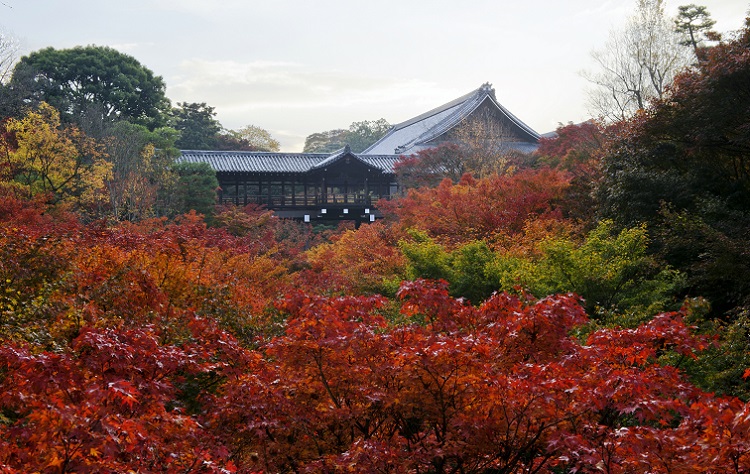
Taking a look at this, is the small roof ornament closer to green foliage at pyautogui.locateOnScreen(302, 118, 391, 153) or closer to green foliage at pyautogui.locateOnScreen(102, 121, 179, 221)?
green foliage at pyautogui.locateOnScreen(102, 121, 179, 221)

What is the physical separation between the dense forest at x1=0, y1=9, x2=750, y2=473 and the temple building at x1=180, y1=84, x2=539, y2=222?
15.7 m

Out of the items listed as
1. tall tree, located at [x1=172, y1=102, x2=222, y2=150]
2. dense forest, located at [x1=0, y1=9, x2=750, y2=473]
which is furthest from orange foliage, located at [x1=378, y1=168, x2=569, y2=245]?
tall tree, located at [x1=172, y1=102, x2=222, y2=150]

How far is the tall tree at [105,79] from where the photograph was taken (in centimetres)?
4169

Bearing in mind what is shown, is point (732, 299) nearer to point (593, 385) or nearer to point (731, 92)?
point (731, 92)

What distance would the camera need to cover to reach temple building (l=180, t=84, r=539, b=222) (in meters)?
36.8

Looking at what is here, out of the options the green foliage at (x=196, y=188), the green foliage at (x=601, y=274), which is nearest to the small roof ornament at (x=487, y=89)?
the green foliage at (x=196, y=188)

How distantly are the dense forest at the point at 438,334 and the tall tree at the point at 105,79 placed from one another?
22436 millimetres

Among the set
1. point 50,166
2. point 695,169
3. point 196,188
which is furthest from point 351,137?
point 695,169

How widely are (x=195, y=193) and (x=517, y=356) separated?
24.0 meters

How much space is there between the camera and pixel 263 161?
126 feet

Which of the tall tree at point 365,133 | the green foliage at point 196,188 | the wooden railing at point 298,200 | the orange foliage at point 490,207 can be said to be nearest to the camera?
the orange foliage at point 490,207

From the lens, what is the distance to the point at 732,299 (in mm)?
11547

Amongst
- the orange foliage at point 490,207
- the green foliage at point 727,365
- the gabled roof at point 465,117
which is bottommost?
the green foliage at point 727,365

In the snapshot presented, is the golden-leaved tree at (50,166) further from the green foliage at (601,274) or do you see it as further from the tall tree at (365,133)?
the tall tree at (365,133)
